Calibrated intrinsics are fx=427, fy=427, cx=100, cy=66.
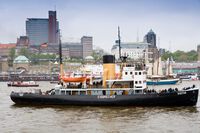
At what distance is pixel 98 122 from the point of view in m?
40.2

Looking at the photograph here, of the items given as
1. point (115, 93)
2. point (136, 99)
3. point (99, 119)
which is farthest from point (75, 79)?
point (99, 119)

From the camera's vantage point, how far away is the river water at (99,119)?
36.4m

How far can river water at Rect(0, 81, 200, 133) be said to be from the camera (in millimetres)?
36438

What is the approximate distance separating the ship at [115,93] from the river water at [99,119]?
1.09 metres

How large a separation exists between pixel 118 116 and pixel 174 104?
9.85 m

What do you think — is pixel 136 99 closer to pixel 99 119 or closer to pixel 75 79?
pixel 75 79

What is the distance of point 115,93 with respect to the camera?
5138 centimetres

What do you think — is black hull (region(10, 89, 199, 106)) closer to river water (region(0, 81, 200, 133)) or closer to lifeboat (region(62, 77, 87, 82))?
river water (region(0, 81, 200, 133))

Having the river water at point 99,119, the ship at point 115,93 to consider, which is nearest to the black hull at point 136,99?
the ship at point 115,93

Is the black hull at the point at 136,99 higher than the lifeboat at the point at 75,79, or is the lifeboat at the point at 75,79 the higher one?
the lifeboat at the point at 75,79

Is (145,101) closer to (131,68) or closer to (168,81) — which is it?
(131,68)

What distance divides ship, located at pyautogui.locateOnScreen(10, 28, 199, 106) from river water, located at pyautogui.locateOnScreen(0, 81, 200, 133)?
1090 millimetres

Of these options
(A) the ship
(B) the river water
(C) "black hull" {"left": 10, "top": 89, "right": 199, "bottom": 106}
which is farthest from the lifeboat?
(B) the river water

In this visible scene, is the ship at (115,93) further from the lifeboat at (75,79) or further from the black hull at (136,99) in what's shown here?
the lifeboat at (75,79)
